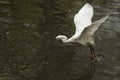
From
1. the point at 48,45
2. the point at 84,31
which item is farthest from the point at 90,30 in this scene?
the point at 48,45

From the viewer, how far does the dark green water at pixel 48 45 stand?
11695mm

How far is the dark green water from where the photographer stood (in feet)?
38.4

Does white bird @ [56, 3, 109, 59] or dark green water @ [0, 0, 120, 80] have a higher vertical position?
white bird @ [56, 3, 109, 59]

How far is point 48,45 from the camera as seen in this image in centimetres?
1341

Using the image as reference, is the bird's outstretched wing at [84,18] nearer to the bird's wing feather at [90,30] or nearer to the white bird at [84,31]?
the white bird at [84,31]

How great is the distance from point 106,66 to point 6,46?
3.20 m

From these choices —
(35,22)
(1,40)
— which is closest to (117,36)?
(35,22)

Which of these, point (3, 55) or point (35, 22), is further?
point (35, 22)

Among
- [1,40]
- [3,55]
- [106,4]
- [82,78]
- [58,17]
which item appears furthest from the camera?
[106,4]

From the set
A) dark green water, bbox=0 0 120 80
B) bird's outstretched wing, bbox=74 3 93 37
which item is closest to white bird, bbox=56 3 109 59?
bird's outstretched wing, bbox=74 3 93 37

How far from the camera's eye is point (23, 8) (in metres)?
16.8

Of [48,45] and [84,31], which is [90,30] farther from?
[48,45]

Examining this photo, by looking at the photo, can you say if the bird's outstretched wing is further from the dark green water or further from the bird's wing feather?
the dark green water

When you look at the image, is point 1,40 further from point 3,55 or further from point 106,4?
point 106,4
